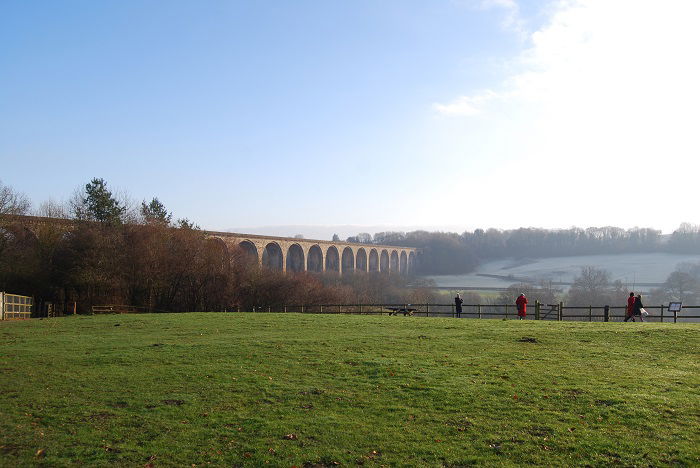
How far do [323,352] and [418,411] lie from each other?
5782 mm

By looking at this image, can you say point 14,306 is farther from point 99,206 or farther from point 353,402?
point 353,402

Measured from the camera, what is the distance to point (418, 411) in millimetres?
9648

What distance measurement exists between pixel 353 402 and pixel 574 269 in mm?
132013

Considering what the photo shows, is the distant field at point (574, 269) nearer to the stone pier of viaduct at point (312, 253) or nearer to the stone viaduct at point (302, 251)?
the stone viaduct at point (302, 251)

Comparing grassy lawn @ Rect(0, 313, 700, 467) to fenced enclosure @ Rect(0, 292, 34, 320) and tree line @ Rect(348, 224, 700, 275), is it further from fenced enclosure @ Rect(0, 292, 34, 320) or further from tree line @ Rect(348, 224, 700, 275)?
tree line @ Rect(348, 224, 700, 275)

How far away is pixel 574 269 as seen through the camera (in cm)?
13050

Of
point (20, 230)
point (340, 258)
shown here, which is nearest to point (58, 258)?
point (20, 230)

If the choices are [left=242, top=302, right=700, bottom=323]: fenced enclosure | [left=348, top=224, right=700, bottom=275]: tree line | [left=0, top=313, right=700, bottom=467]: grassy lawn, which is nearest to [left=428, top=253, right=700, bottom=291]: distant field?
[left=348, top=224, right=700, bottom=275]: tree line

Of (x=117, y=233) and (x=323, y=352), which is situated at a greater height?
(x=117, y=233)

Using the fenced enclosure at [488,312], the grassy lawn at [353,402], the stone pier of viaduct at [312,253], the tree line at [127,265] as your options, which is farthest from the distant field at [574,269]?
the grassy lawn at [353,402]

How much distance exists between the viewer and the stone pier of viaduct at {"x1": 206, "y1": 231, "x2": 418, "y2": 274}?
71375mm

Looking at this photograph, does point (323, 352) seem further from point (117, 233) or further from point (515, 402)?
point (117, 233)

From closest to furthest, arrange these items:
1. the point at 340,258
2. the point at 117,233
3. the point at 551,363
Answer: the point at 551,363 → the point at 117,233 → the point at 340,258

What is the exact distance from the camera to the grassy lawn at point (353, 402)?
777 cm
